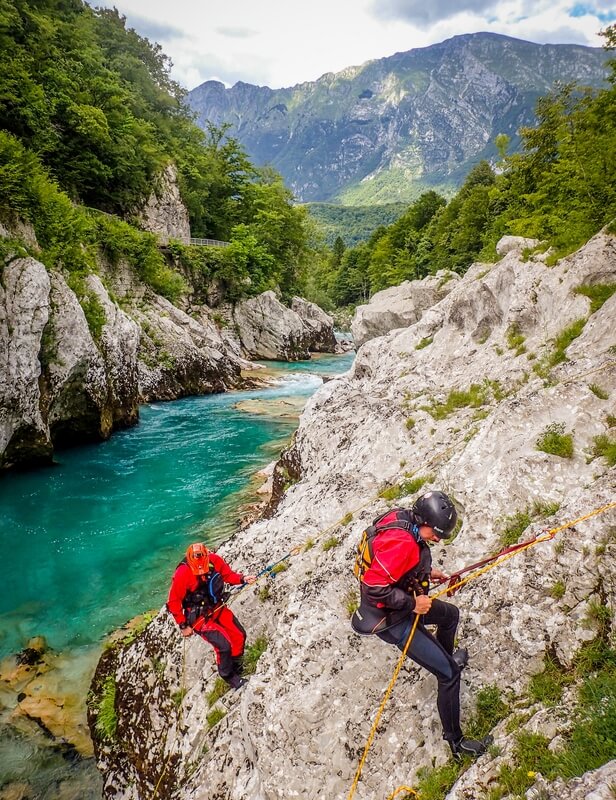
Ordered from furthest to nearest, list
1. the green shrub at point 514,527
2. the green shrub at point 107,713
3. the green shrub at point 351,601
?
the green shrub at point 107,713
the green shrub at point 351,601
the green shrub at point 514,527

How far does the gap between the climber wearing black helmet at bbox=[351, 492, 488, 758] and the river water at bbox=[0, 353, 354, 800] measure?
6.15 metres

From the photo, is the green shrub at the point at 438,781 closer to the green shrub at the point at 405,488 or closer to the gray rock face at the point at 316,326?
the green shrub at the point at 405,488

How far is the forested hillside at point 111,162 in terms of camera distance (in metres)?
22.8

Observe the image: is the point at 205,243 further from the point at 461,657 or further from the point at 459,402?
the point at 461,657

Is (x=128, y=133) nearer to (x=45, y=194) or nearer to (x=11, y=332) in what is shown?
(x=45, y=194)

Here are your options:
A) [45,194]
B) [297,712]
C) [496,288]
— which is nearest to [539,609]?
[297,712]

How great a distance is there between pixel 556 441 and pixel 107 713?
9.00 metres

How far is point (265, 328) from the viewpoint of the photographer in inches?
1972

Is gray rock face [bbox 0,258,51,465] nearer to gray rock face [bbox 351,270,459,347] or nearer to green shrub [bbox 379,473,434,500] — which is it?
green shrub [bbox 379,473,434,500]

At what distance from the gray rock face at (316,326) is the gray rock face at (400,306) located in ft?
54.0

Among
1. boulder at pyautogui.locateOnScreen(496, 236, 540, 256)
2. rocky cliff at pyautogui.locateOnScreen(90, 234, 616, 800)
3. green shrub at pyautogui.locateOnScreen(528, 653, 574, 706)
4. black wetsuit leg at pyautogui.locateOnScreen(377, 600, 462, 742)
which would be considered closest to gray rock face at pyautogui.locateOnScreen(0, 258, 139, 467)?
rocky cliff at pyautogui.locateOnScreen(90, 234, 616, 800)

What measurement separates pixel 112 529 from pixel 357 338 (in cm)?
2890

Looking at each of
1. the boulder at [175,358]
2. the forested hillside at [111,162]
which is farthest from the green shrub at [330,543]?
the boulder at [175,358]

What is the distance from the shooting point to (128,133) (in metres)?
39.7
